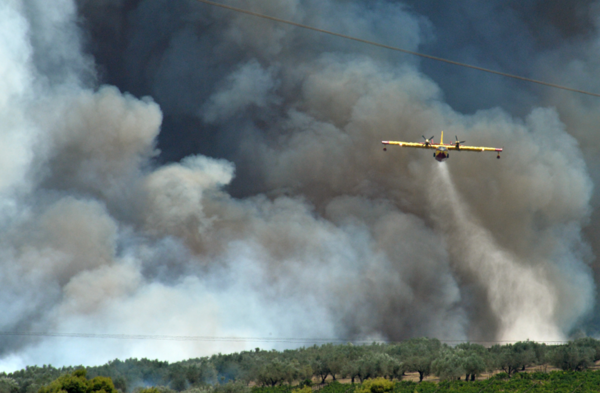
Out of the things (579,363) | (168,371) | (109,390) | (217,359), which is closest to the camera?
(109,390)

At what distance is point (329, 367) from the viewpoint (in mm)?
112062

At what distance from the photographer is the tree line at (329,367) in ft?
333

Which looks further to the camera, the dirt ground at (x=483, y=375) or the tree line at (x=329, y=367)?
the dirt ground at (x=483, y=375)

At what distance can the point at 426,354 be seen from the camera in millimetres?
116250

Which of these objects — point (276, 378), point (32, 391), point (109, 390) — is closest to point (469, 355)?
point (276, 378)

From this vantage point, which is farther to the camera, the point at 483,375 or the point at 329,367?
the point at 329,367

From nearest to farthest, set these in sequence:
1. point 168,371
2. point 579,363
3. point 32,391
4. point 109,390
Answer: point 109,390 < point 32,391 < point 168,371 < point 579,363

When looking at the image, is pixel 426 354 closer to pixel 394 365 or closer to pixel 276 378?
pixel 394 365

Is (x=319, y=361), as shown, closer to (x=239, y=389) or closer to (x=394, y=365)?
(x=394, y=365)

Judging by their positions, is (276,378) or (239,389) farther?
(276,378)

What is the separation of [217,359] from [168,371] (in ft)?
70.5

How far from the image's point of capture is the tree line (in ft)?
333

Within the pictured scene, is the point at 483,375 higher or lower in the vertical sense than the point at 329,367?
lower

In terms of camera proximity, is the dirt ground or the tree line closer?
the tree line
